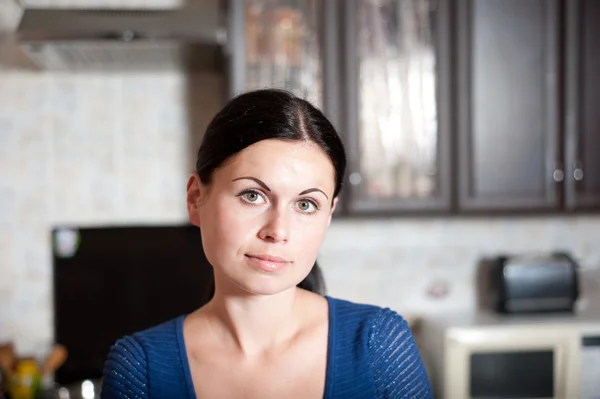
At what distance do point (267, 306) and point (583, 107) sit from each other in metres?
1.85


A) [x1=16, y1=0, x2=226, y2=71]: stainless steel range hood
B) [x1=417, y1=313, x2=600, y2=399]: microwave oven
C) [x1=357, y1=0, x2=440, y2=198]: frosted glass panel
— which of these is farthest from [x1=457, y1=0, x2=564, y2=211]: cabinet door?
[x1=16, y1=0, x2=226, y2=71]: stainless steel range hood

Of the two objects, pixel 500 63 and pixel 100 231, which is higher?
pixel 500 63

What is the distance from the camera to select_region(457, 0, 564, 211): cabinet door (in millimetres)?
2209

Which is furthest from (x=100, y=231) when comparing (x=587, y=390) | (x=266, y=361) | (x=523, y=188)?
(x=266, y=361)

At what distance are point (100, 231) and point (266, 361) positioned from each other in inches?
72.8

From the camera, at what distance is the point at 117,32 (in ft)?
6.16

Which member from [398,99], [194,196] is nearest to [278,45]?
[398,99]

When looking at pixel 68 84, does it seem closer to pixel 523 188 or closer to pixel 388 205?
pixel 388 205

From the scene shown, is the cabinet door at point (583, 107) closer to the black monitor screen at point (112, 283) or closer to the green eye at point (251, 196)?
the black monitor screen at point (112, 283)

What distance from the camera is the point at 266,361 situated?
68 cm

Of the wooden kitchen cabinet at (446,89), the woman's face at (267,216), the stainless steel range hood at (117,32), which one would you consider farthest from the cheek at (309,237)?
the wooden kitchen cabinet at (446,89)

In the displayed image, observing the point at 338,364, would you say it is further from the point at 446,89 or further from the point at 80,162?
the point at 80,162

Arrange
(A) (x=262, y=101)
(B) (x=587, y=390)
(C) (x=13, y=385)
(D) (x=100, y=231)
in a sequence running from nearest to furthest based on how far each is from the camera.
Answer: (A) (x=262, y=101) → (C) (x=13, y=385) → (B) (x=587, y=390) → (D) (x=100, y=231)

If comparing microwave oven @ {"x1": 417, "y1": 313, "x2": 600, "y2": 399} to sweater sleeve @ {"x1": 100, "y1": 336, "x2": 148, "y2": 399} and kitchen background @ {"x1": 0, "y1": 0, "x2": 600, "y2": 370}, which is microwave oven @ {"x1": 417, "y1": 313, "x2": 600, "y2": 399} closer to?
kitchen background @ {"x1": 0, "y1": 0, "x2": 600, "y2": 370}
